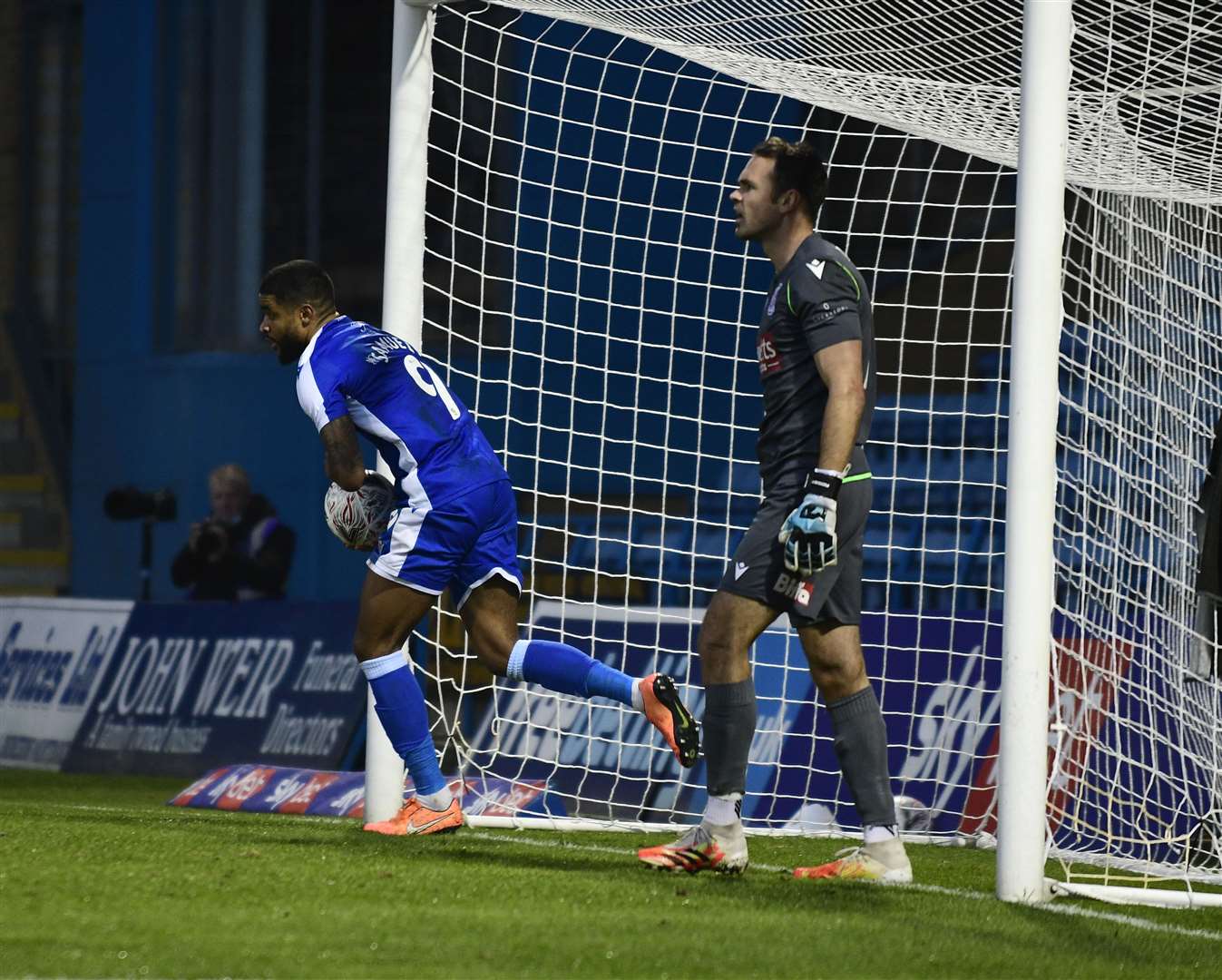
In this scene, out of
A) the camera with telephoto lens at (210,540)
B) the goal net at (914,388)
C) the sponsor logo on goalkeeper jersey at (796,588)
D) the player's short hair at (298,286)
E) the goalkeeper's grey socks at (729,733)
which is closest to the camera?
the sponsor logo on goalkeeper jersey at (796,588)

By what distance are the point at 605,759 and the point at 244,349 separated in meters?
9.41

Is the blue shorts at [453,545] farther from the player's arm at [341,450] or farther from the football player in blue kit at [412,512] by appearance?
the player's arm at [341,450]

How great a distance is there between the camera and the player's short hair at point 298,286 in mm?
6133

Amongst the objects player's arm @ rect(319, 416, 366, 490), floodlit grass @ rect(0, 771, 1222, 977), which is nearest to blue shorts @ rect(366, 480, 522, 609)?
player's arm @ rect(319, 416, 366, 490)

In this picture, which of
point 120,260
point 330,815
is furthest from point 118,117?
point 330,815

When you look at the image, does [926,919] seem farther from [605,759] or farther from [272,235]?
[272,235]

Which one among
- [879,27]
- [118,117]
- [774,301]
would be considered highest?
[118,117]

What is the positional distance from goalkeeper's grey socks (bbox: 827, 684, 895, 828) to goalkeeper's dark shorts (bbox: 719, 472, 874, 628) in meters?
0.23

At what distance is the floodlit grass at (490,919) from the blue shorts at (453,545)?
81cm

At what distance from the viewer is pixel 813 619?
5328mm

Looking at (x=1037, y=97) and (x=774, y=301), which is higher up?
(x=1037, y=97)

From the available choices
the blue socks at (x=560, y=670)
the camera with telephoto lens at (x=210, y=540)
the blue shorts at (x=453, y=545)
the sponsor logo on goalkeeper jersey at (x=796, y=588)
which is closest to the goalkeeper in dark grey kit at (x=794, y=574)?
the sponsor logo on goalkeeper jersey at (x=796, y=588)

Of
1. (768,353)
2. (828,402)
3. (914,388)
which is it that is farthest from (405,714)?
(914,388)

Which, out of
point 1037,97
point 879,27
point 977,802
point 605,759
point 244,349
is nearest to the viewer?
point 1037,97
